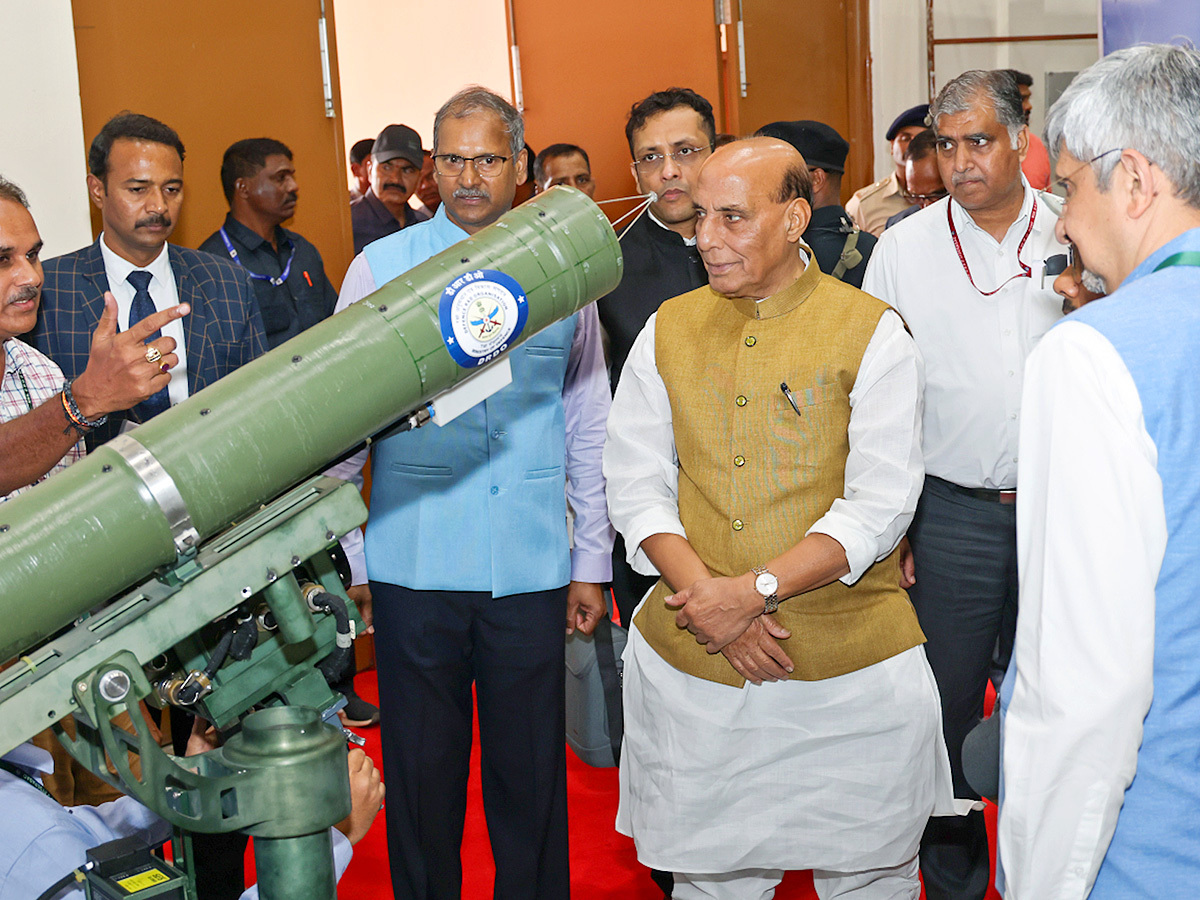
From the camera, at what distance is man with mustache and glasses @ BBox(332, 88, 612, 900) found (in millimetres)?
2254

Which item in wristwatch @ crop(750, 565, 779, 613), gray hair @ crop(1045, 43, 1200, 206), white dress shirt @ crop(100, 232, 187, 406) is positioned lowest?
wristwatch @ crop(750, 565, 779, 613)

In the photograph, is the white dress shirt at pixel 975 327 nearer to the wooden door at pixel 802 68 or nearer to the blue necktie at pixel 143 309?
the blue necktie at pixel 143 309

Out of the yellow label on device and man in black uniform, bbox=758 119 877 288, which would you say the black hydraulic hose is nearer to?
the yellow label on device

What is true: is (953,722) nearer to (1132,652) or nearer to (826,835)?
(826,835)

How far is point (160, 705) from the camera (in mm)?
1245

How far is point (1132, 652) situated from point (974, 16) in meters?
6.41

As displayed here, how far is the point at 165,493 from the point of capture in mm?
1197

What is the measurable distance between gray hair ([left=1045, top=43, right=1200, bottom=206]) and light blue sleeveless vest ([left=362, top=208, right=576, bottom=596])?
1.16 m

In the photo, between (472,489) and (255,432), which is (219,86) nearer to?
(472,489)

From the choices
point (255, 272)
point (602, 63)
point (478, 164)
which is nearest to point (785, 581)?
point (478, 164)

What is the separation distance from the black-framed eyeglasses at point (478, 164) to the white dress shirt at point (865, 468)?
0.54m

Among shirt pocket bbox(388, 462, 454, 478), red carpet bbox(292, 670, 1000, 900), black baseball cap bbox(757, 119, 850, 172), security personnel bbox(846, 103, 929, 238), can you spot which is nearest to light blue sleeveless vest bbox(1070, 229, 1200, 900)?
shirt pocket bbox(388, 462, 454, 478)

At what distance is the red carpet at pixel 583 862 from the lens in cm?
273

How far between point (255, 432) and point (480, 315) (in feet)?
1.03
